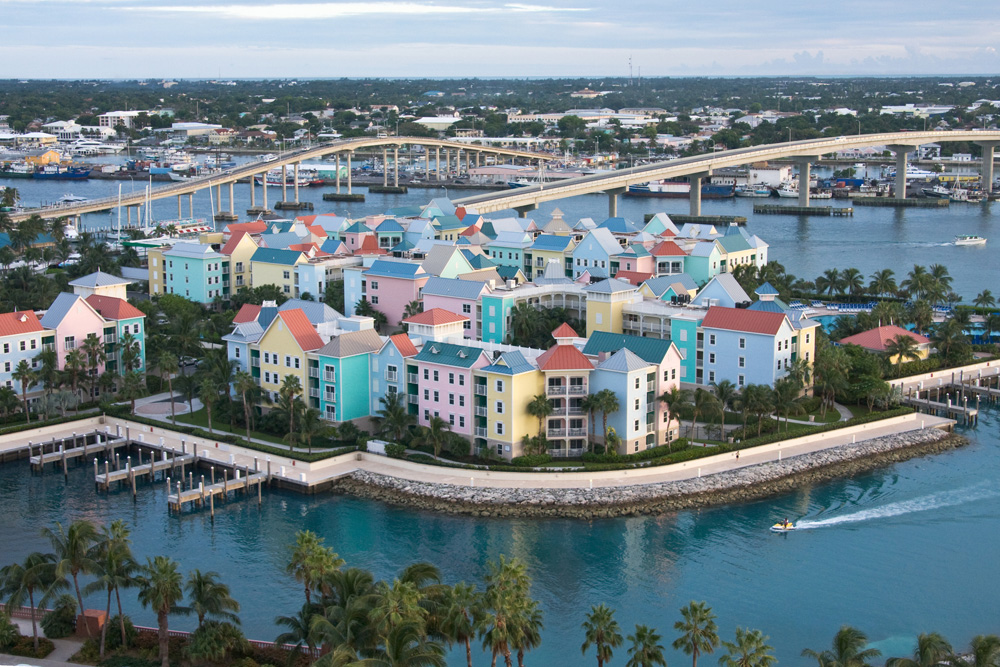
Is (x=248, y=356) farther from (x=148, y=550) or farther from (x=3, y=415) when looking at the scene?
(x=148, y=550)

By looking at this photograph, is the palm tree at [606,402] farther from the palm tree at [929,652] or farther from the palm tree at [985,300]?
the palm tree at [985,300]

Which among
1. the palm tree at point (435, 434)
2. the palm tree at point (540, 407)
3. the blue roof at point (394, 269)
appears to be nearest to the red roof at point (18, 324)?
the palm tree at point (435, 434)

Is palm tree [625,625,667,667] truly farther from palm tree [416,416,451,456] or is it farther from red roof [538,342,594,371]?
palm tree [416,416,451,456]

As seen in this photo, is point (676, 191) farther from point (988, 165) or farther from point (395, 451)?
point (395, 451)

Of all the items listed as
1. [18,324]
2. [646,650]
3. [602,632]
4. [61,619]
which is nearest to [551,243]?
[18,324]

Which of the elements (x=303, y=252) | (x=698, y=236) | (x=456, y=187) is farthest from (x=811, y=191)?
(x=303, y=252)

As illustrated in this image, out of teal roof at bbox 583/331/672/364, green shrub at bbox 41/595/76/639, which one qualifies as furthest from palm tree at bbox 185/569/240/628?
teal roof at bbox 583/331/672/364
